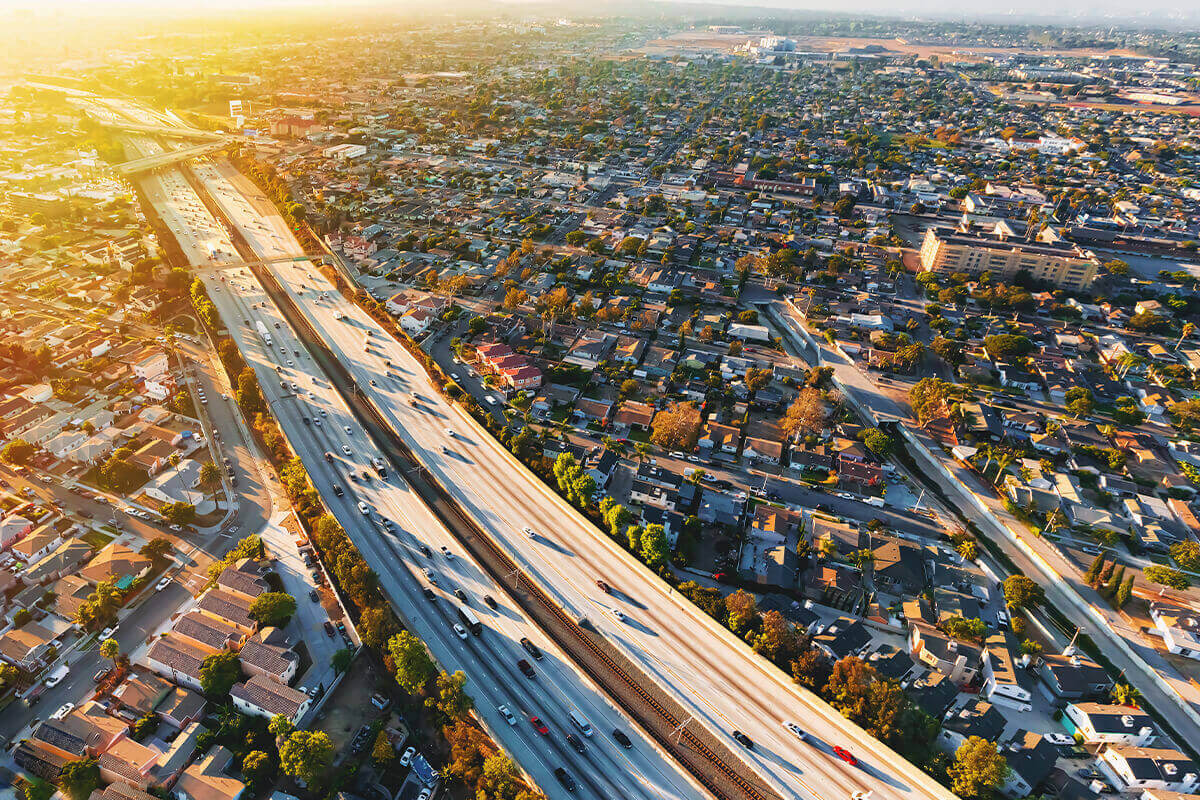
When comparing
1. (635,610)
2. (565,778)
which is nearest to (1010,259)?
(635,610)

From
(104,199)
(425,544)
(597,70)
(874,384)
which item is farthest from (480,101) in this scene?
(425,544)

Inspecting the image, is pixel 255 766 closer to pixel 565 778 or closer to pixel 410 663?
pixel 410 663

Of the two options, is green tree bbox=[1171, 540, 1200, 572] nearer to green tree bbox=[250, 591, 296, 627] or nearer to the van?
the van

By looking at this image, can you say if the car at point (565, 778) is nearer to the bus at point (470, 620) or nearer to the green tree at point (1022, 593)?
the bus at point (470, 620)

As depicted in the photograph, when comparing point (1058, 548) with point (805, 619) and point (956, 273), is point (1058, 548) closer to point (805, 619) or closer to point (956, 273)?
point (805, 619)

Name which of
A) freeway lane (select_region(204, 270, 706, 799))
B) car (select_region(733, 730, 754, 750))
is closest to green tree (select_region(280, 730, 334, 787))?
freeway lane (select_region(204, 270, 706, 799))

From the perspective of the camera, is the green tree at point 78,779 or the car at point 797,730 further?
the car at point 797,730

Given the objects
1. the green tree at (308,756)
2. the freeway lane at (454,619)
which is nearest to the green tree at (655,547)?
the freeway lane at (454,619)
